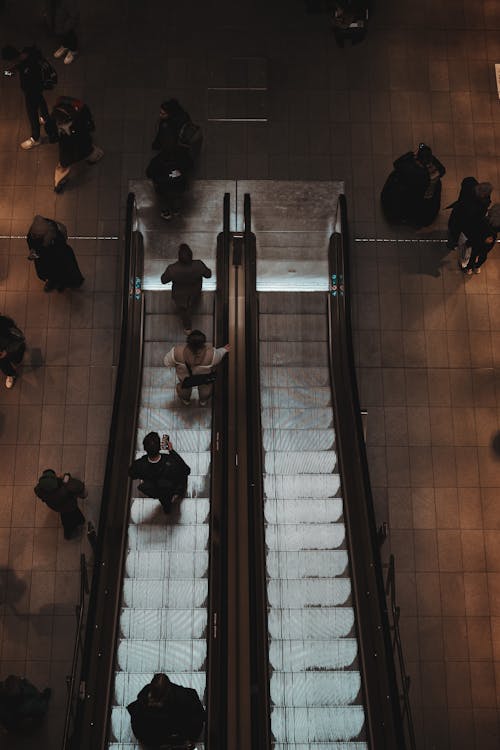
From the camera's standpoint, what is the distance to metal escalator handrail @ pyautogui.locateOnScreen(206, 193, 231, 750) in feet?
24.7

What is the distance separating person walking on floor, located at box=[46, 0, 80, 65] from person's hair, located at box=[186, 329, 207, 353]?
22.9 ft

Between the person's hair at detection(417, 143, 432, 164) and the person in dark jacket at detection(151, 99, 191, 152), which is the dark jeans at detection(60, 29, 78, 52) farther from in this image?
the person's hair at detection(417, 143, 432, 164)

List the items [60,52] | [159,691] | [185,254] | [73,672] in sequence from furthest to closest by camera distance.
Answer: [60,52], [185,254], [73,672], [159,691]

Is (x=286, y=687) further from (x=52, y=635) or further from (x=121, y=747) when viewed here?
(x=52, y=635)

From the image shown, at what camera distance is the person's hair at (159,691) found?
707cm

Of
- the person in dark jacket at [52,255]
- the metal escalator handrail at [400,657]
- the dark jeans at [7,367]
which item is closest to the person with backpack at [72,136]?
the person in dark jacket at [52,255]

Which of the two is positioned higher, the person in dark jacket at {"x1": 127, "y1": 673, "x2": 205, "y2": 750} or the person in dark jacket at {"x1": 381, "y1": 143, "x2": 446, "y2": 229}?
the person in dark jacket at {"x1": 381, "y1": 143, "x2": 446, "y2": 229}

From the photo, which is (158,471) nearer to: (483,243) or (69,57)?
(483,243)

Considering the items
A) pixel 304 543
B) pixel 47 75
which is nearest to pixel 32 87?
pixel 47 75

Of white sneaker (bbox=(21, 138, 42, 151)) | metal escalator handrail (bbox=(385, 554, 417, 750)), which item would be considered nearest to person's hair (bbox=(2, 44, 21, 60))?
white sneaker (bbox=(21, 138, 42, 151))

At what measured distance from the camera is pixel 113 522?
9.37 metres

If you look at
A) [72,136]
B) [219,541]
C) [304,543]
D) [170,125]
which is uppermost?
[72,136]

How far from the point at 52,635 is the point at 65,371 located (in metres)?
3.63

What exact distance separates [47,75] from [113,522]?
6989 millimetres
